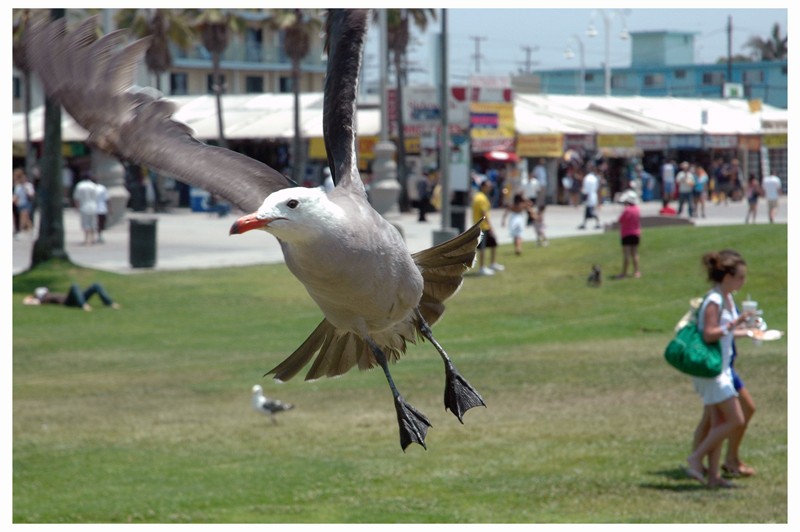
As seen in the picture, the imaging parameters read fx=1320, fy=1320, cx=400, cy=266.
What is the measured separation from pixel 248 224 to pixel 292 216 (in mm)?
169

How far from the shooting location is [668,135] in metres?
50.2

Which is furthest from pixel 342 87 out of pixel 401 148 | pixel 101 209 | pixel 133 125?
pixel 401 148

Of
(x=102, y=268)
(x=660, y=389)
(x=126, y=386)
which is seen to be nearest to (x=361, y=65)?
(x=660, y=389)

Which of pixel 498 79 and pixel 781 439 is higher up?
pixel 498 79

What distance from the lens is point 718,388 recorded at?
11.3m

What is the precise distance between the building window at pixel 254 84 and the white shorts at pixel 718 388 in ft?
192

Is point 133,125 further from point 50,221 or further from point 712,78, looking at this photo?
point 712,78

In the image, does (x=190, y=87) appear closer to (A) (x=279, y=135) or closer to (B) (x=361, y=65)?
(A) (x=279, y=135)

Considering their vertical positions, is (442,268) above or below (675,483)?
above

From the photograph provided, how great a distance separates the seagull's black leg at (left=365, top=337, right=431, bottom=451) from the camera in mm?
3803

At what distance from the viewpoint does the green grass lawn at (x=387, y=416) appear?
38.0ft

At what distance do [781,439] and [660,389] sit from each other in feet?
8.89

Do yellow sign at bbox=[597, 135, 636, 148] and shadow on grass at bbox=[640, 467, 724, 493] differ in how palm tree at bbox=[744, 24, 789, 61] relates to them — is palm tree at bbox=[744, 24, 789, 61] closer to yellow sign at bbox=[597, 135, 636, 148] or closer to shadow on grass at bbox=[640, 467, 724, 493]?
yellow sign at bbox=[597, 135, 636, 148]

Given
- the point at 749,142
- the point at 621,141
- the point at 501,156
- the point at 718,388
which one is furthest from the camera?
the point at 621,141
